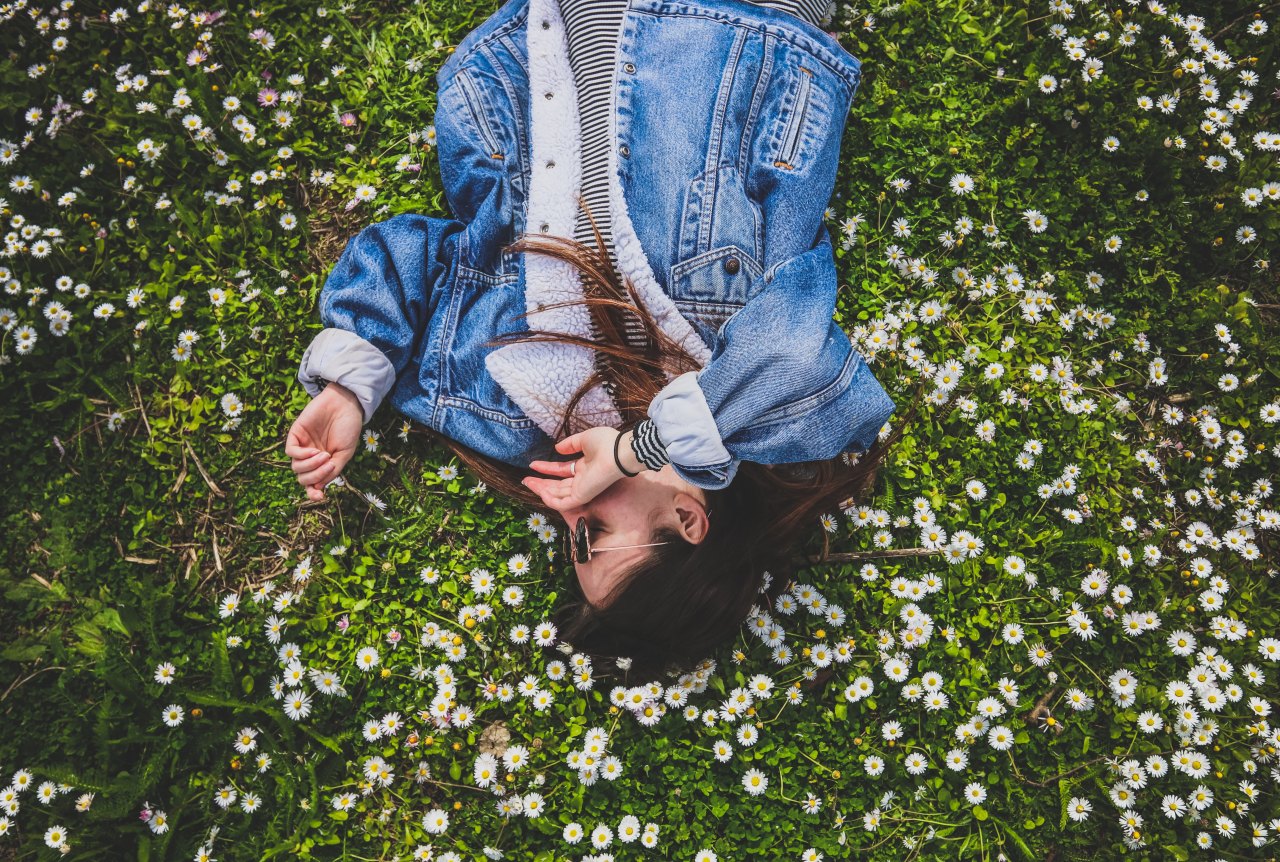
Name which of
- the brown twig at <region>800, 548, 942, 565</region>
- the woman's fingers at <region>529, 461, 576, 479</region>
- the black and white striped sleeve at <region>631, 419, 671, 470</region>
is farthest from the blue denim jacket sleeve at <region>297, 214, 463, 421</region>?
the brown twig at <region>800, 548, 942, 565</region>

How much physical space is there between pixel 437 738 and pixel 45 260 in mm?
2890

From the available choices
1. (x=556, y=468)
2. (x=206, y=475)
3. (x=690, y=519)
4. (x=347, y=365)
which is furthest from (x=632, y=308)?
(x=206, y=475)

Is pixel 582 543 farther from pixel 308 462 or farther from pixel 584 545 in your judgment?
pixel 308 462

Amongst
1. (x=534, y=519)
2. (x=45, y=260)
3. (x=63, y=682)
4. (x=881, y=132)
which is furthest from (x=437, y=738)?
(x=881, y=132)

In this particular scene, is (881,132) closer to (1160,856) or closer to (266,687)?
(1160,856)

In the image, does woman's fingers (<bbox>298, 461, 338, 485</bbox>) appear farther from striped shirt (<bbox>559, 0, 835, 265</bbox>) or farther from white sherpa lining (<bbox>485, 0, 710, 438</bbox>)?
striped shirt (<bbox>559, 0, 835, 265</bbox>)

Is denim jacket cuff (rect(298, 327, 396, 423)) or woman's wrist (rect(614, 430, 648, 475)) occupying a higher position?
woman's wrist (rect(614, 430, 648, 475))

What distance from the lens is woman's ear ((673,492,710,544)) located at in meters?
2.79

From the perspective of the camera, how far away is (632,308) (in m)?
2.92

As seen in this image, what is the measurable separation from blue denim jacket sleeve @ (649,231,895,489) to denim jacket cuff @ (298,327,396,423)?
115 cm

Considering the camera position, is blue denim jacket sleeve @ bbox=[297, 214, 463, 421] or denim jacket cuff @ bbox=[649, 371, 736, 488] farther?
blue denim jacket sleeve @ bbox=[297, 214, 463, 421]

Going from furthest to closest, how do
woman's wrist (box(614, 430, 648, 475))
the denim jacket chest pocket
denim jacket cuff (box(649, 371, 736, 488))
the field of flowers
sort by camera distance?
the field of flowers, the denim jacket chest pocket, woman's wrist (box(614, 430, 648, 475)), denim jacket cuff (box(649, 371, 736, 488))

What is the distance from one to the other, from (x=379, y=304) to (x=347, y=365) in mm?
281

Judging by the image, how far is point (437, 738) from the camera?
11.1 feet
